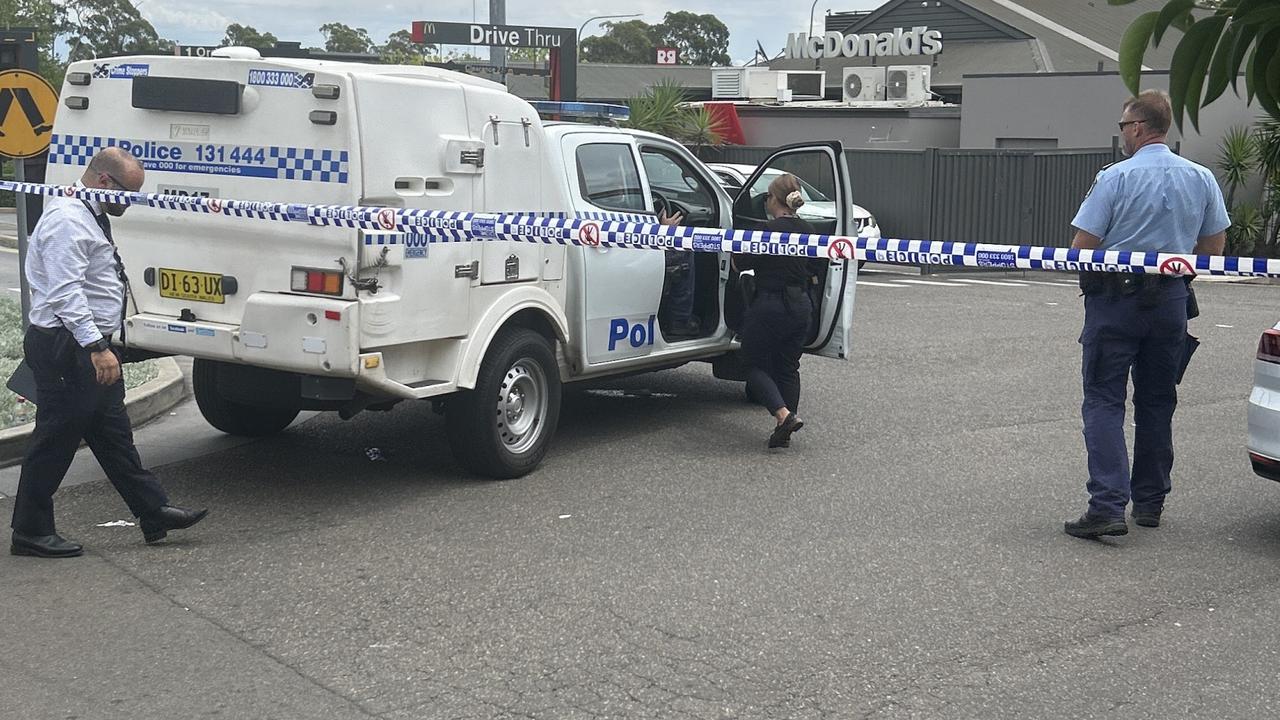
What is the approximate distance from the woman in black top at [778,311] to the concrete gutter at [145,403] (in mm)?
3684

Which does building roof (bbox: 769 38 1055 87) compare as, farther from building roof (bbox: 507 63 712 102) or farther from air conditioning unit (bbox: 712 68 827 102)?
building roof (bbox: 507 63 712 102)

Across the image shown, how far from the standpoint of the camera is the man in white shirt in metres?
5.76

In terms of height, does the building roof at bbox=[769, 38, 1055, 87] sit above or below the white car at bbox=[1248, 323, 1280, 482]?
above

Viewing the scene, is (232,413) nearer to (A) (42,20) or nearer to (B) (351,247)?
(B) (351,247)

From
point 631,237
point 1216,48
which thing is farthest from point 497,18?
point 1216,48

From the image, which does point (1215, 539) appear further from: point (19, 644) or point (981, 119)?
point (981, 119)

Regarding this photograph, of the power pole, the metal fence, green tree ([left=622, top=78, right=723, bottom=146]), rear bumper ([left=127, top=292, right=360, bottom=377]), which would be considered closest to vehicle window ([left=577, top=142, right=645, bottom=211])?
rear bumper ([left=127, top=292, right=360, bottom=377])

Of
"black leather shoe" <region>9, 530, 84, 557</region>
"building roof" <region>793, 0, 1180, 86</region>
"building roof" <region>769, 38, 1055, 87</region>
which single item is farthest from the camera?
"building roof" <region>769, 38, 1055, 87</region>

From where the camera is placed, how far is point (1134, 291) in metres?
6.17

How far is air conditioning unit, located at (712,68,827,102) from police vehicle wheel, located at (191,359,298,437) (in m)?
27.3

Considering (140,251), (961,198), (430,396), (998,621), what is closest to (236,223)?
(140,251)

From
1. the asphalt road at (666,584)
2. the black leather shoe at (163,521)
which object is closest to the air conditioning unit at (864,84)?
the asphalt road at (666,584)

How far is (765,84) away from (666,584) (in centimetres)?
3050

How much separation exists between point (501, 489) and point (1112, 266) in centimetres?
327
